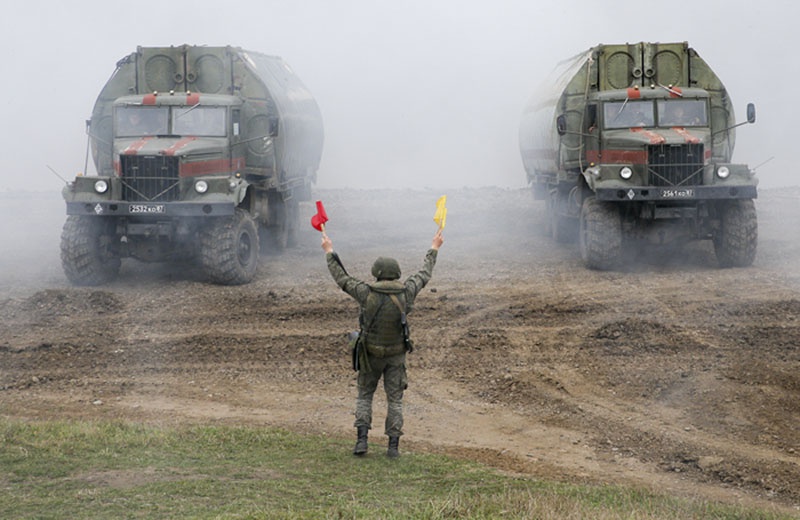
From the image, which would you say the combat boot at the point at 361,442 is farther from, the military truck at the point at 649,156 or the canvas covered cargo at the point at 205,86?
the canvas covered cargo at the point at 205,86

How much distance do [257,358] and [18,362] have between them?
259 cm

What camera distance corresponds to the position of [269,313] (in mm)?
15047

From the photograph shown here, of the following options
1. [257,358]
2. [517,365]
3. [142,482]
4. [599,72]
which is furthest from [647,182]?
[142,482]

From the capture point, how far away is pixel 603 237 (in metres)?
17.8

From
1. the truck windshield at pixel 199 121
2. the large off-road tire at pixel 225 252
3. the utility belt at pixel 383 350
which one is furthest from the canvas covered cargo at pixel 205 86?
the utility belt at pixel 383 350

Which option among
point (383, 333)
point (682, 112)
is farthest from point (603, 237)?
point (383, 333)

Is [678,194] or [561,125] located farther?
[561,125]

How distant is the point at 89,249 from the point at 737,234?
31.4 ft

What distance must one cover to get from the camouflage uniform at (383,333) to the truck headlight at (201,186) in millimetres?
8285

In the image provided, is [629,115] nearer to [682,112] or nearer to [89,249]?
[682,112]

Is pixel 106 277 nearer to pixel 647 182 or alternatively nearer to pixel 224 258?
pixel 224 258

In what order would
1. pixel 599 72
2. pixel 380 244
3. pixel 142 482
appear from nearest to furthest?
pixel 142 482
pixel 599 72
pixel 380 244

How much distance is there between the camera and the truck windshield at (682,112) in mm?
18359

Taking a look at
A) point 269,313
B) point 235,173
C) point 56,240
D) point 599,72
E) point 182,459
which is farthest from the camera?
point 56,240
